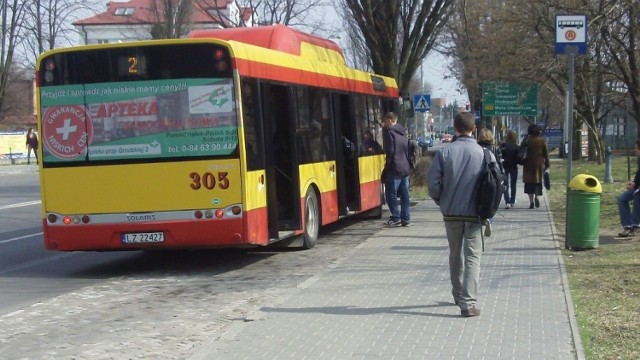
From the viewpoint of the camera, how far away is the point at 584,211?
13047mm

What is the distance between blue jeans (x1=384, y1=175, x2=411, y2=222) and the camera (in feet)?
54.9

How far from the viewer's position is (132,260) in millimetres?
14398

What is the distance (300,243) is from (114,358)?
7000 millimetres

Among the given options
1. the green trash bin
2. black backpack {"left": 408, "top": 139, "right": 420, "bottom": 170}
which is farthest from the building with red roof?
the green trash bin

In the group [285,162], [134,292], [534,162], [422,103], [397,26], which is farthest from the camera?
[422,103]

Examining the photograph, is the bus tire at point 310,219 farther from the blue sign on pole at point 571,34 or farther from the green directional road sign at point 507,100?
the green directional road sign at point 507,100

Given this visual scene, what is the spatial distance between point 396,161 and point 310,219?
278 cm

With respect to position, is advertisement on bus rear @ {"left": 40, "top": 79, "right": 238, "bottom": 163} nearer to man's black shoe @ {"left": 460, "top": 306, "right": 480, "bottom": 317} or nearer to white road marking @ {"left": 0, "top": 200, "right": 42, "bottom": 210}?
man's black shoe @ {"left": 460, "top": 306, "right": 480, "bottom": 317}

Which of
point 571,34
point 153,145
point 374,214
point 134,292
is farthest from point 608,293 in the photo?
point 374,214

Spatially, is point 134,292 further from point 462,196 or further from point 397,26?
point 397,26

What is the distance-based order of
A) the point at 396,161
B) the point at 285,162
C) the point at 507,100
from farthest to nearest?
the point at 507,100, the point at 396,161, the point at 285,162

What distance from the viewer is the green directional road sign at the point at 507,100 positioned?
2911cm

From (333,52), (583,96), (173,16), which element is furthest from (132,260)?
(583,96)

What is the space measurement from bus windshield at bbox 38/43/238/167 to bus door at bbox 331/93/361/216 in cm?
500
